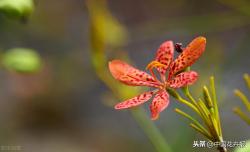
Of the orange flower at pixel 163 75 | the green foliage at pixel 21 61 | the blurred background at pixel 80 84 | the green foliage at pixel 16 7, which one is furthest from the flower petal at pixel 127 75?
the blurred background at pixel 80 84

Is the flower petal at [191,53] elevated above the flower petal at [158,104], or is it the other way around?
the flower petal at [191,53]

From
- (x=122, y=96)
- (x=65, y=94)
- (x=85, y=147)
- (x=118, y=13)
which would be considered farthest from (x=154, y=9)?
(x=122, y=96)

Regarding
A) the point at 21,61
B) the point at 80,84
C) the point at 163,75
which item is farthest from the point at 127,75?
the point at 80,84

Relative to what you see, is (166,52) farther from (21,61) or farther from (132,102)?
(21,61)

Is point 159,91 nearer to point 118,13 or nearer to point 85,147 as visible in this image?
point 85,147

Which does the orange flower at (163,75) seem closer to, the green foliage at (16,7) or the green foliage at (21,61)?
the green foliage at (16,7)

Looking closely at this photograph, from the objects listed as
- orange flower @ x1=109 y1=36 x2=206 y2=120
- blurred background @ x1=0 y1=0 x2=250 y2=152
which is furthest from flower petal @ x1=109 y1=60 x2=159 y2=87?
blurred background @ x1=0 y1=0 x2=250 y2=152
